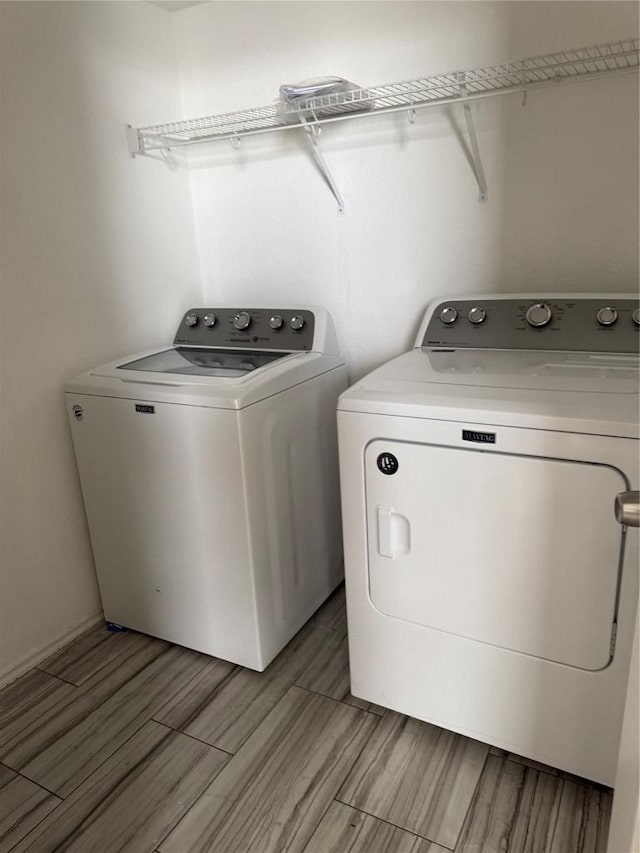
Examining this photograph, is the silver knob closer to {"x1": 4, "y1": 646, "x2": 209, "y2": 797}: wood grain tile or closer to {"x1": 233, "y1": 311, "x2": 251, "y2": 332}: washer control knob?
{"x1": 233, "y1": 311, "x2": 251, "y2": 332}: washer control knob

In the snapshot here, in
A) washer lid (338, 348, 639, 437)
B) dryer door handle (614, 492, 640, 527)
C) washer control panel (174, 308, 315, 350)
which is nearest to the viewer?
dryer door handle (614, 492, 640, 527)

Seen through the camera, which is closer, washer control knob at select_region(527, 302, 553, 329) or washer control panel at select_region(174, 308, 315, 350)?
washer control knob at select_region(527, 302, 553, 329)

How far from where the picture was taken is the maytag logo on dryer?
125cm

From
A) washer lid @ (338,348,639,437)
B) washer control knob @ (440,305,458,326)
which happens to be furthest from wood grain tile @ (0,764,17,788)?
washer control knob @ (440,305,458,326)

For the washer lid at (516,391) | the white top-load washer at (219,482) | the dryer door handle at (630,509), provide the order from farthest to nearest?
the white top-load washer at (219,482) → the washer lid at (516,391) → the dryer door handle at (630,509)

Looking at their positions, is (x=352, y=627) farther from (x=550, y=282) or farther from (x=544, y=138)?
(x=544, y=138)

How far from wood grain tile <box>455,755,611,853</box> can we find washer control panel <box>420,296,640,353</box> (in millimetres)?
1071

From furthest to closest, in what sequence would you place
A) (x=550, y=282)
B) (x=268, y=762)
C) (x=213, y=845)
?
(x=550, y=282), (x=268, y=762), (x=213, y=845)

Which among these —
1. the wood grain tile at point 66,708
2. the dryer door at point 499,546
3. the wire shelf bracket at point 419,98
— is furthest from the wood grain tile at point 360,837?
the wire shelf bracket at point 419,98

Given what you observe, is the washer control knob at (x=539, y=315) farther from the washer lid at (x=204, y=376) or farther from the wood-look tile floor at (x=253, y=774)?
the wood-look tile floor at (x=253, y=774)

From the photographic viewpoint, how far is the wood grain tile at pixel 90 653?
73.9 inches

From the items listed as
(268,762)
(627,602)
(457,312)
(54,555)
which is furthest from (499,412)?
(54,555)

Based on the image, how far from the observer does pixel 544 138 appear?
1.74m

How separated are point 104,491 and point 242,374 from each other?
0.59 meters
